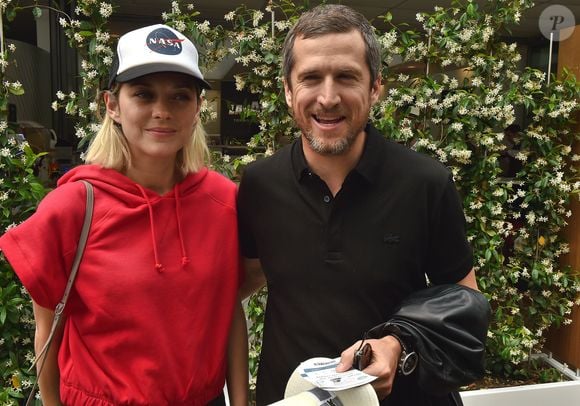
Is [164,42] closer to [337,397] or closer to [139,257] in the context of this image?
[139,257]

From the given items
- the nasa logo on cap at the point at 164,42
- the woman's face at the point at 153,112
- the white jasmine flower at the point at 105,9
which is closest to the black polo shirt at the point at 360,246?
the woman's face at the point at 153,112

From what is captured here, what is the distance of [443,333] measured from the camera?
1.20m

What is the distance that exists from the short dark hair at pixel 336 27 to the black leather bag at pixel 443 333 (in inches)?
23.1

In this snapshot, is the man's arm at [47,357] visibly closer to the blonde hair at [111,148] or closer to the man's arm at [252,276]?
the blonde hair at [111,148]

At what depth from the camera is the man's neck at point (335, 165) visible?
4.61 ft

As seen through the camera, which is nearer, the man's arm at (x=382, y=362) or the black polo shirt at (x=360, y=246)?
the man's arm at (x=382, y=362)

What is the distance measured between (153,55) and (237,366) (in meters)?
0.91

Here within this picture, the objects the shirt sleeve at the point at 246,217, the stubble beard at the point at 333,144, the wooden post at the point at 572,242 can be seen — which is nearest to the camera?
the stubble beard at the point at 333,144

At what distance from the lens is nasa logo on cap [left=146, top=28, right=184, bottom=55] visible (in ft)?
4.36

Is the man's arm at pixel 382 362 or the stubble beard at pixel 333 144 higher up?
the stubble beard at pixel 333 144

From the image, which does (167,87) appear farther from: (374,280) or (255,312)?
(255,312)

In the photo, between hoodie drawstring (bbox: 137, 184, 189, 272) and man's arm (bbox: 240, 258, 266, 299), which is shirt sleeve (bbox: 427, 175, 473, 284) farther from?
hoodie drawstring (bbox: 137, 184, 189, 272)

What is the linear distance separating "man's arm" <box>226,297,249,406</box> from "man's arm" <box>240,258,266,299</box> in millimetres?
105

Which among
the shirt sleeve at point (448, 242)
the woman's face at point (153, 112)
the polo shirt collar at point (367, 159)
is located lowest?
the shirt sleeve at point (448, 242)
